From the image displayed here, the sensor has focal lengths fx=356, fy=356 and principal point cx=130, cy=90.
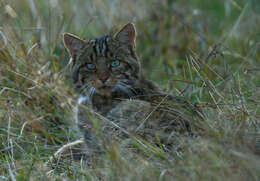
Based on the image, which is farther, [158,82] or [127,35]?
[158,82]

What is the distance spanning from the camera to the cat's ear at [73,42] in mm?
3264

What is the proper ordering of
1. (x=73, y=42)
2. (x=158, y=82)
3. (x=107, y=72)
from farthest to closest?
1. (x=158, y=82)
2. (x=73, y=42)
3. (x=107, y=72)

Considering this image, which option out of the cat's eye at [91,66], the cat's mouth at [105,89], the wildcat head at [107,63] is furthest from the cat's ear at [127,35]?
the cat's mouth at [105,89]

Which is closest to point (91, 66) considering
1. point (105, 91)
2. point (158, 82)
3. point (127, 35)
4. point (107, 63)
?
point (107, 63)

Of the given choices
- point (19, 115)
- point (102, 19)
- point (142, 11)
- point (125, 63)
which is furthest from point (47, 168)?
point (142, 11)

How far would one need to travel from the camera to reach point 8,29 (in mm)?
3633

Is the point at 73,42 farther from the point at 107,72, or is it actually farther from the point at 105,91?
the point at 105,91

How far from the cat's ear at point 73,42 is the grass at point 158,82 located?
1.01ft

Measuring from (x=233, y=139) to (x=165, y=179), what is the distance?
0.41 metres

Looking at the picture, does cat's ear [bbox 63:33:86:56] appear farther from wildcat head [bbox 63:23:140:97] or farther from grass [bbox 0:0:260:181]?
grass [bbox 0:0:260:181]

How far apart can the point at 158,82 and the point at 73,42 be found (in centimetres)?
127

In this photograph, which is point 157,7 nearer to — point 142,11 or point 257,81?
point 142,11

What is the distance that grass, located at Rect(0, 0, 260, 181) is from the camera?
1872 millimetres

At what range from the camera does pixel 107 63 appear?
323 centimetres
